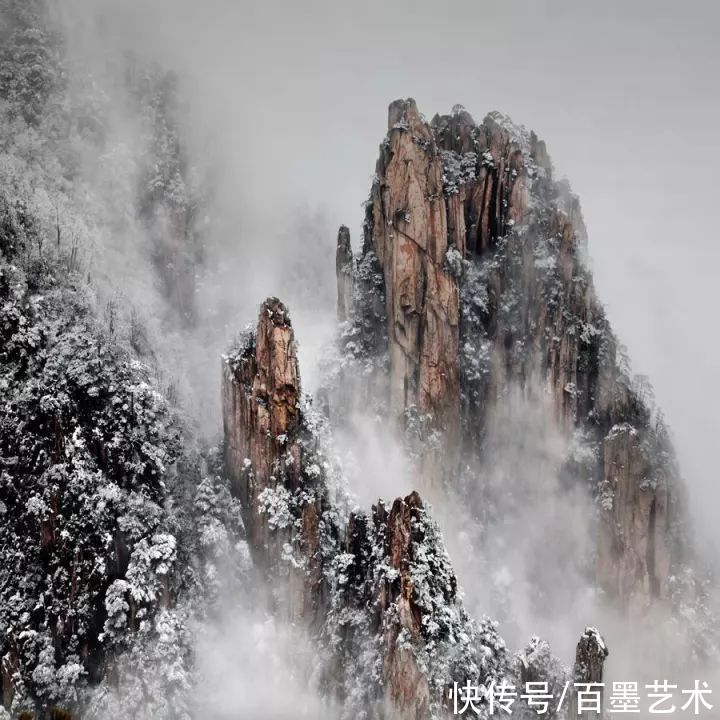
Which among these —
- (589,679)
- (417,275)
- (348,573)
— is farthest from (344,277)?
(589,679)

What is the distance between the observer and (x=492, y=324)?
71375mm

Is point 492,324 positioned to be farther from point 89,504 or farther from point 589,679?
point 89,504

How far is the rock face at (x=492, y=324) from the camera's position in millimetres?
66750

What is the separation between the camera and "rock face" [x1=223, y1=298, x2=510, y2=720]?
1684 inches

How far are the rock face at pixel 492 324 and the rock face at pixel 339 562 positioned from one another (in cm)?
1769

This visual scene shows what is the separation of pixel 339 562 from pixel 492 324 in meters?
32.9

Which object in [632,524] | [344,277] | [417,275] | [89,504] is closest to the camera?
[89,504]

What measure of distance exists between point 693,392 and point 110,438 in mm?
96609

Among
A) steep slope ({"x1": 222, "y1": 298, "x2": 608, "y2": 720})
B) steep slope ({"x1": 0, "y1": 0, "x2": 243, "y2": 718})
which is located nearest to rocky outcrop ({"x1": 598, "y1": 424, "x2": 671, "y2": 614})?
steep slope ({"x1": 222, "y1": 298, "x2": 608, "y2": 720})

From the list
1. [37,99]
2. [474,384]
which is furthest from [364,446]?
[37,99]

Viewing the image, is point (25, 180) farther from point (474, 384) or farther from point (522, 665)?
point (522, 665)

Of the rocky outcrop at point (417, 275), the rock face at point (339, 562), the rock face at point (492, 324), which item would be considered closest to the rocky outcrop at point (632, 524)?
the rock face at point (492, 324)

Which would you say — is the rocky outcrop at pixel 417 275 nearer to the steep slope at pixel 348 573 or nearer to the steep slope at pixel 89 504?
the steep slope at pixel 348 573

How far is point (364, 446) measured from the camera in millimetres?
65750
